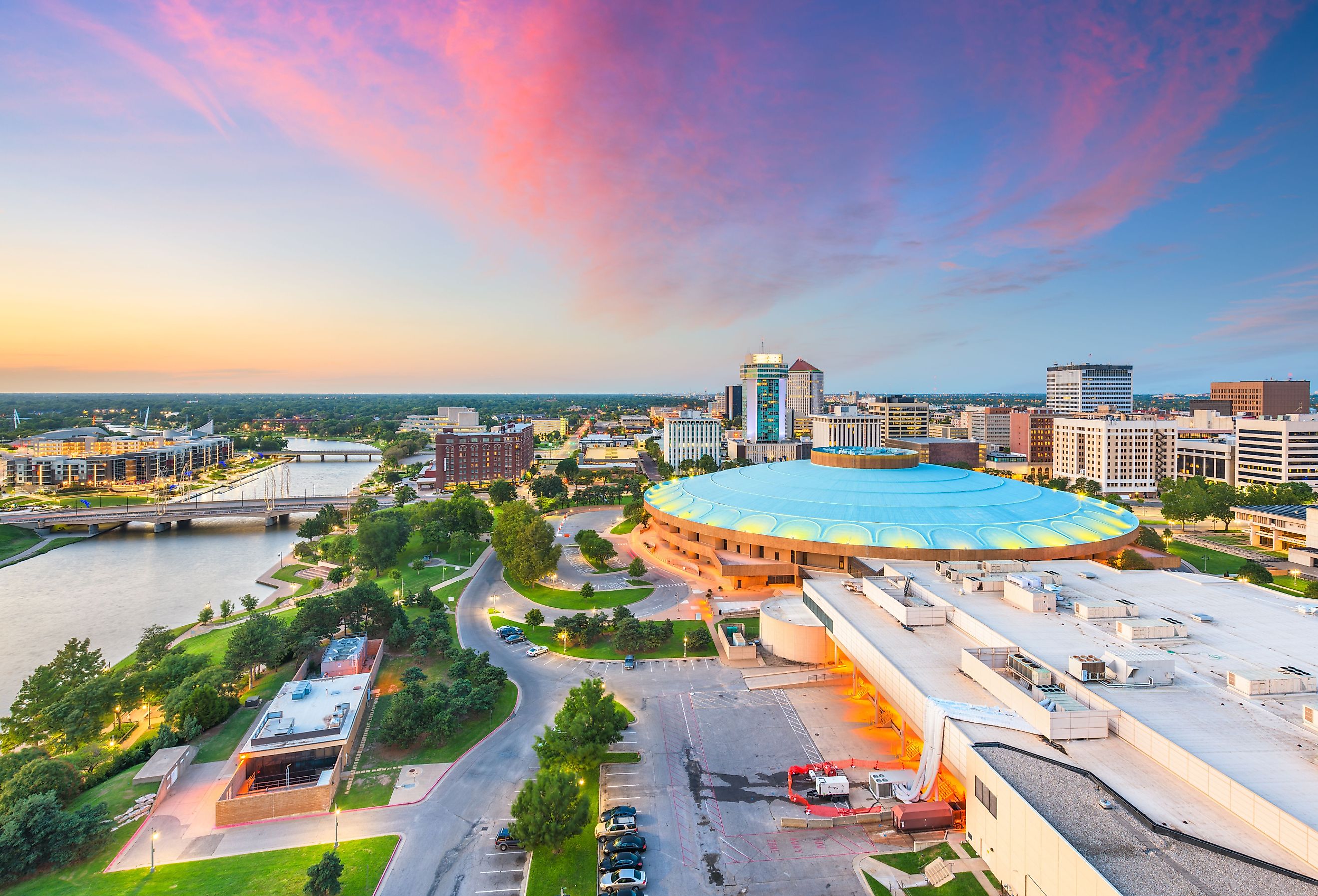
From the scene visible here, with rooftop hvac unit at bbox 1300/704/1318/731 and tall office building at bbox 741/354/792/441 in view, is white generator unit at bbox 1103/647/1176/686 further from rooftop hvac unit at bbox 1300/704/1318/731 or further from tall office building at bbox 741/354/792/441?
tall office building at bbox 741/354/792/441

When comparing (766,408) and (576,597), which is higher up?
(766,408)

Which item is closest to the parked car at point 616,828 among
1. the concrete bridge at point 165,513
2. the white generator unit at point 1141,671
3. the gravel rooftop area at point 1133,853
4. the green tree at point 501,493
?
the gravel rooftop area at point 1133,853

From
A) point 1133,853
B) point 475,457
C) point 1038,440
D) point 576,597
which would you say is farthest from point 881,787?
point 1038,440

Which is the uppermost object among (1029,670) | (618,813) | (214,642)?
(1029,670)

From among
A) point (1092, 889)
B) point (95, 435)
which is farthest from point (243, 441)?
point (1092, 889)

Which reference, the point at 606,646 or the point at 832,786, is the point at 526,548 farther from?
the point at 832,786
